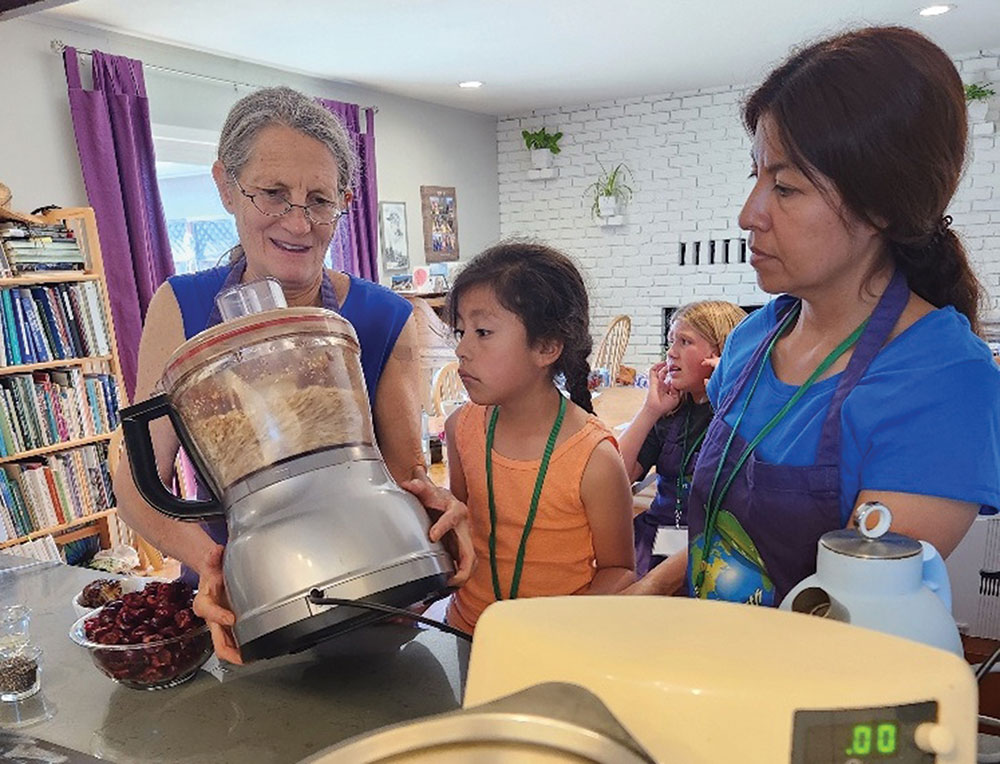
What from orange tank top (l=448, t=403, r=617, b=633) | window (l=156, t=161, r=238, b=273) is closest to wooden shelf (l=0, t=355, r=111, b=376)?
→ window (l=156, t=161, r=238, b=273)

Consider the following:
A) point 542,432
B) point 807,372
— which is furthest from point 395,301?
point 807,372

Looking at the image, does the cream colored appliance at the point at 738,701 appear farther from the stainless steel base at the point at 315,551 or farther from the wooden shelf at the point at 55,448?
the wooden shelf at the point at 55,448

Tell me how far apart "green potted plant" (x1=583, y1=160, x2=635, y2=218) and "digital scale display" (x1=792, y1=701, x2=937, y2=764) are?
5.95 metres

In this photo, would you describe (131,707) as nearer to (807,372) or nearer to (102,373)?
(807,372)

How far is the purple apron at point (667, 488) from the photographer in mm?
1718

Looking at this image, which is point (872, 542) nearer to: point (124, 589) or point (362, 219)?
point (124, 589)

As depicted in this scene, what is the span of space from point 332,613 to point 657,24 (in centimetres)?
395

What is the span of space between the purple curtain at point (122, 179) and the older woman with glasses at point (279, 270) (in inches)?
110

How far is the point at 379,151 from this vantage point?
531 cm

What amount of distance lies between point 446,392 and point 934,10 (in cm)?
314

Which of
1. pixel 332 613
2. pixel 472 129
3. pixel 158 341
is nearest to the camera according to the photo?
pixel 332 613

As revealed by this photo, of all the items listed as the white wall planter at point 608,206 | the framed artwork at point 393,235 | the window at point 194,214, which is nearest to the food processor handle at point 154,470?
the window at point 194,214

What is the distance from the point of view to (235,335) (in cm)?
67

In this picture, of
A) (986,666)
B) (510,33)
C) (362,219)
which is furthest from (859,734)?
(362,219)
